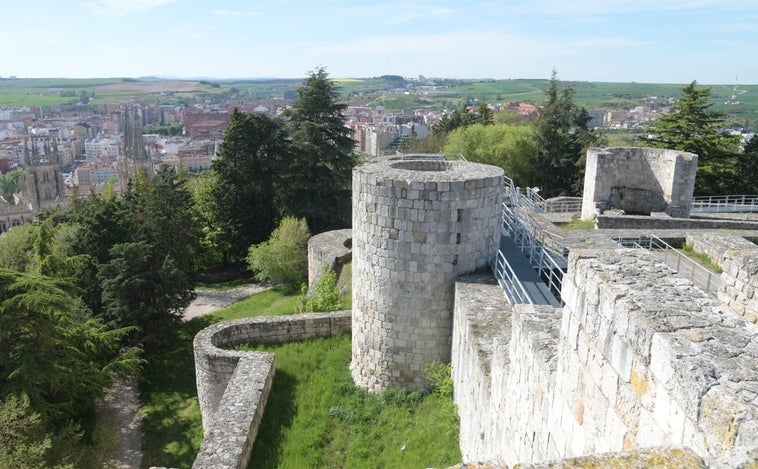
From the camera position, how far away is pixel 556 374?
4.14 m

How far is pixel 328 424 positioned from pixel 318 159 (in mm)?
18366

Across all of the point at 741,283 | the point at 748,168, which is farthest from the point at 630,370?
the point at 748,168

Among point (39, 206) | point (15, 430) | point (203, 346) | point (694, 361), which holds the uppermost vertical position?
point (694, 361)

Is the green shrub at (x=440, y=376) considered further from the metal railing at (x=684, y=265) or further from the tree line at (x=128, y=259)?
the tree line at (x=128, y=259)

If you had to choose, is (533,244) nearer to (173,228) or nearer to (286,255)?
(286,255)

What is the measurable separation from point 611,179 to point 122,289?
1736 centimetres

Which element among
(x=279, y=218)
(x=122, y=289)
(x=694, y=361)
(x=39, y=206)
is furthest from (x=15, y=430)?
(x=39, y=206)

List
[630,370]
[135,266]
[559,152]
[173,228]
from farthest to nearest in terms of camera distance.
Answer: [559,152] → [173,228] → [135,266] → [630,370]

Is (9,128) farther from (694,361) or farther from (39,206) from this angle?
(694,361)

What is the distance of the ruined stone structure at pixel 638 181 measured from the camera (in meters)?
18.6

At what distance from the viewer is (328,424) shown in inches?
360

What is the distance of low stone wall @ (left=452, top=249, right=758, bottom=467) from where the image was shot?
7.77 ft

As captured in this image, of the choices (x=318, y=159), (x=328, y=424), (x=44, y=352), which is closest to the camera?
(x=328, y=424)

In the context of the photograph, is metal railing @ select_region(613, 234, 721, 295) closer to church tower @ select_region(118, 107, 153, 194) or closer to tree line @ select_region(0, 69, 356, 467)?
tree line @ select_region(0, 69, 356, 467)
